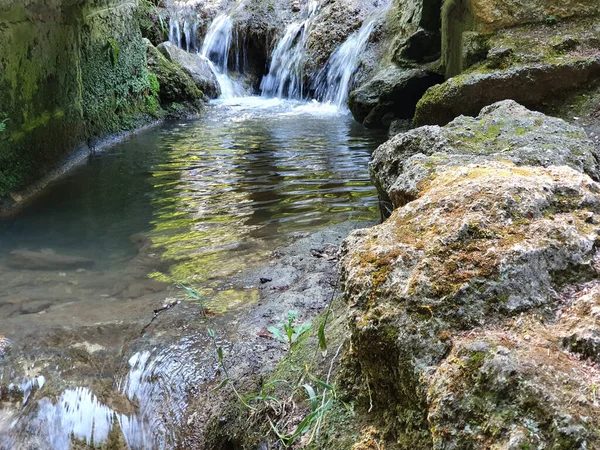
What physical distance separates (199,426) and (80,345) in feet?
3.21

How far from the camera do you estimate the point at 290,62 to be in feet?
46.6

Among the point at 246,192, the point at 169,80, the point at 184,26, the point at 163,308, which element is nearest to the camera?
the point at 163,308

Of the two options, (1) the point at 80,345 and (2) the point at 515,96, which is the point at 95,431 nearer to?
(1) the point at 80,345

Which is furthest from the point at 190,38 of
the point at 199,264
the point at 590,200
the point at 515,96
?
the point at 590,200

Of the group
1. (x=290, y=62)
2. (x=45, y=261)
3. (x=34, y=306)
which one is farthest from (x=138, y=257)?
(x=290, y=62)

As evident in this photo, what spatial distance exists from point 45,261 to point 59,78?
3490mm

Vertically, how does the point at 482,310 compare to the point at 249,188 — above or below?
above

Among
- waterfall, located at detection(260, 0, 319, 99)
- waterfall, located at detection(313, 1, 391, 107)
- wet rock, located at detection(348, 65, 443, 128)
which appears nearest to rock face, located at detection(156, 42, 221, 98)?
waterfall, located at detection(260, 0, 319, 99)

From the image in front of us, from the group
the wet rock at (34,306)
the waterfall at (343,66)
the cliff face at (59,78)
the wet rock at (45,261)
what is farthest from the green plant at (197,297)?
the waterfall at (343,66)

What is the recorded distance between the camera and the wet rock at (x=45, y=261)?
12.9 ft

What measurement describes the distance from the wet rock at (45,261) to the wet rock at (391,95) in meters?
6.61

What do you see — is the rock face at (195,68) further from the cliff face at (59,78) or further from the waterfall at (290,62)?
the cliff face at (59,78)

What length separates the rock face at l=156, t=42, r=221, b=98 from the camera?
13125 mm

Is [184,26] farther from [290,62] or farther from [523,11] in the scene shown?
[523,11]
